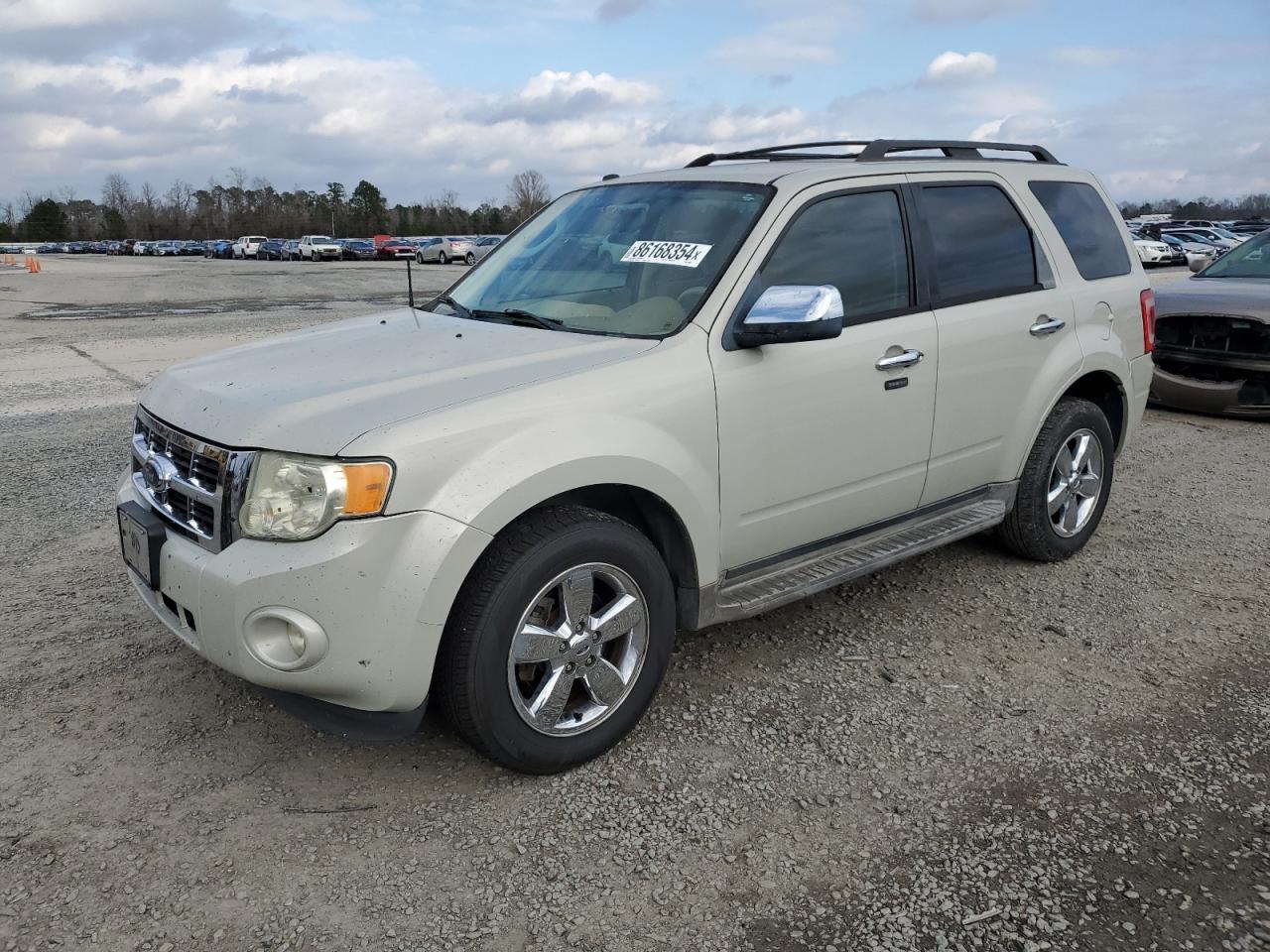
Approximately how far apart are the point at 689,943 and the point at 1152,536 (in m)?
4.04

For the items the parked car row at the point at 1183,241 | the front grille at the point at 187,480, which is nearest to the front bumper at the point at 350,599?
the front grille at the point at 187,480

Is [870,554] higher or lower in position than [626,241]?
lower

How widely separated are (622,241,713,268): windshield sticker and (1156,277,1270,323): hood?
639cm

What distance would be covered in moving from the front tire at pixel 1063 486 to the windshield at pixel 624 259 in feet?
6.43

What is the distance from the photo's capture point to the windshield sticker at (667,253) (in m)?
3.61

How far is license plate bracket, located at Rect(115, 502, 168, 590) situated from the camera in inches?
117

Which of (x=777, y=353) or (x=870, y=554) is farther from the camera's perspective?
(x=870, y=554)

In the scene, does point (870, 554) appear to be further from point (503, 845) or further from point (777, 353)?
point (503, 845)

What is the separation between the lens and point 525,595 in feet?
9.43

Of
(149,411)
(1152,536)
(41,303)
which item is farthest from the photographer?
(41,303)

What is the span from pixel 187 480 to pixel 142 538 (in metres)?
0.24

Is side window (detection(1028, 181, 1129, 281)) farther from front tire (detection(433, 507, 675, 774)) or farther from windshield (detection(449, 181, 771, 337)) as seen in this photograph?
front tire (detection(433, 507, 675, 774))

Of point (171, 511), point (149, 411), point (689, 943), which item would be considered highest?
point (149, 411)

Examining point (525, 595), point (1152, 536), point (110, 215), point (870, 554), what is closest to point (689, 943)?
point (525, 595)
